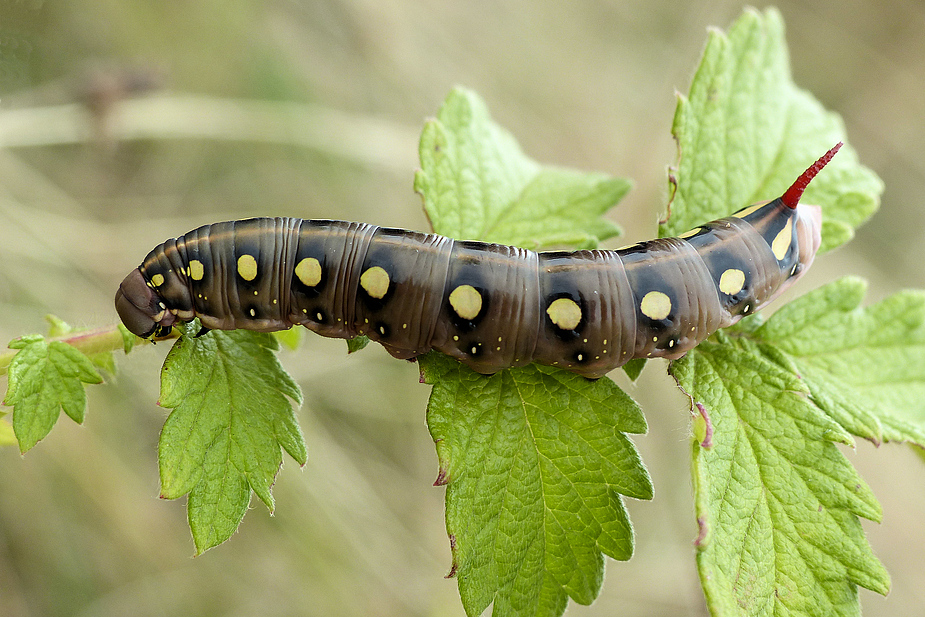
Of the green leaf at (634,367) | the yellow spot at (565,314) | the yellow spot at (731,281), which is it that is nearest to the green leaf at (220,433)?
the yellow spot at (565,314)

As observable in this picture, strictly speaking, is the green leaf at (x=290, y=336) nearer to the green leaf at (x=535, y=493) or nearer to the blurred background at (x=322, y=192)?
the green leaf at (x=535, y=493)

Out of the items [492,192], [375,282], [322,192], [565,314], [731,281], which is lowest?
[322,192]

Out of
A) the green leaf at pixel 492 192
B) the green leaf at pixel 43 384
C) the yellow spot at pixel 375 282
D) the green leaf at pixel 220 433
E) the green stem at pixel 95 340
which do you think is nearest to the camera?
the green leaf at pixel 43 384

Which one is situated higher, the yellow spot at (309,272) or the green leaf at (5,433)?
the yellow spot at (309,272)

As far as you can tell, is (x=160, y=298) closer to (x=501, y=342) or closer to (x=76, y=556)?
(x=501, y=342)

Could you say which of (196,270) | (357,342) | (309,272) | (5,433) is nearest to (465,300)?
(357,342)

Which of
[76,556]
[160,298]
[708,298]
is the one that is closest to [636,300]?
[708,298]

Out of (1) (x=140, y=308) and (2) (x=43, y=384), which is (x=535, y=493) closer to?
(1) (x=140, y=308)
